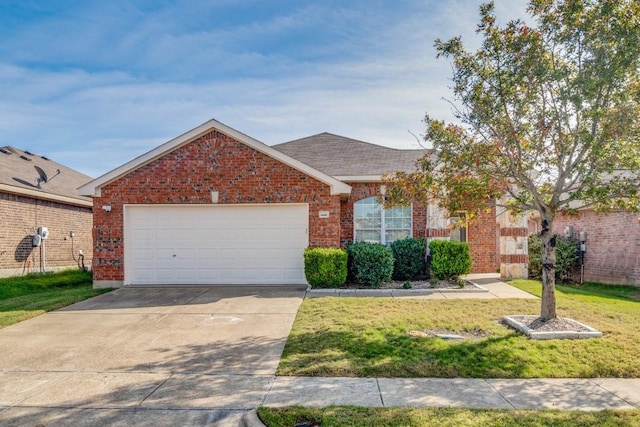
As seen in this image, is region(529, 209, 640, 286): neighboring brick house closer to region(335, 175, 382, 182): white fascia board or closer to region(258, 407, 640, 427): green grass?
region(335, 175, 382, 182): white fascia board

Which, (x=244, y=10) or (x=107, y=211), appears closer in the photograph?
(x=244, y=10)

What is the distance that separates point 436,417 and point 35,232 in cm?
1523

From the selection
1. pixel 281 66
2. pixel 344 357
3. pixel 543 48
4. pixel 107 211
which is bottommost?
pixel 344 357

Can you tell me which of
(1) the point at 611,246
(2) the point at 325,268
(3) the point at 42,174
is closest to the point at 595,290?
(1) the point at 611,246

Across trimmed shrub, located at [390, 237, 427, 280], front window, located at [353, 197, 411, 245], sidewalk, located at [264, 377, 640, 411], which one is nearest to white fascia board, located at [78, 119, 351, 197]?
front window, located at [353, 197, 411, 245]

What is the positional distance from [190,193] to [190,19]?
14.9ft

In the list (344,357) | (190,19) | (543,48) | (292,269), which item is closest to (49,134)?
(190,19)

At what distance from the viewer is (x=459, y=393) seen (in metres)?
4.52

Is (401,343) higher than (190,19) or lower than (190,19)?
lower

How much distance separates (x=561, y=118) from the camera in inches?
261

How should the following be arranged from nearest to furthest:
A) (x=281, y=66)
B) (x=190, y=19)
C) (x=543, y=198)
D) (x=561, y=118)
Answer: (x=561, y=118)
(x=543, y=198)
(x=190, y=19)
(x=281, y=66)

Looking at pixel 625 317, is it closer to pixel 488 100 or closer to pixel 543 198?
pixel 543 198

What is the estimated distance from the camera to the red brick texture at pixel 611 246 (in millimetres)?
12586

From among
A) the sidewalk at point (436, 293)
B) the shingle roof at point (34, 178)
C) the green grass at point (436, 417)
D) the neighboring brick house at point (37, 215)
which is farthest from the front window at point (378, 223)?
the neighboring brick house at point (37, 215)
